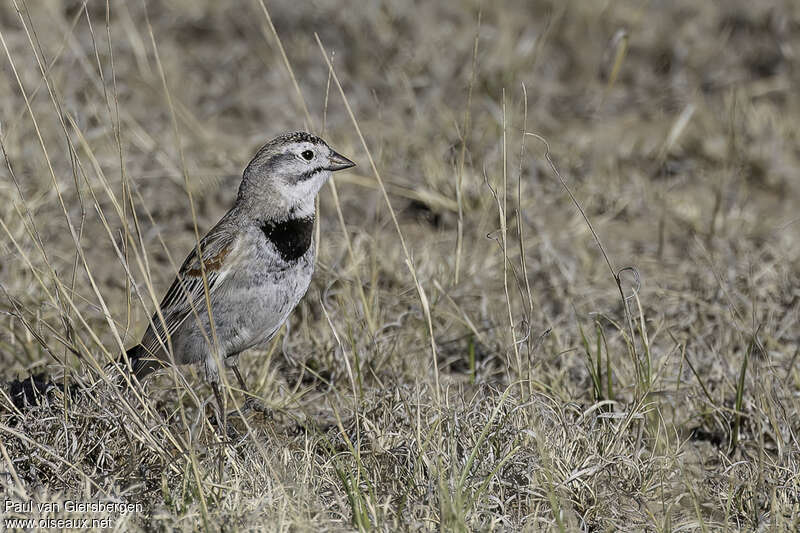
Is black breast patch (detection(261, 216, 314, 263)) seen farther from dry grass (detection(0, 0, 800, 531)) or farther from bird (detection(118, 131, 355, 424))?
dry grass (detection(0, 0, 800, 531))

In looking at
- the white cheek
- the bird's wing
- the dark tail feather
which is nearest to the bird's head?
the white cheek

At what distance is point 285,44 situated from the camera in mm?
8219

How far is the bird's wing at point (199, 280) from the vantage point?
171 inches

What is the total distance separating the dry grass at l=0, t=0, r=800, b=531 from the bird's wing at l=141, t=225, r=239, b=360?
8.6 inches

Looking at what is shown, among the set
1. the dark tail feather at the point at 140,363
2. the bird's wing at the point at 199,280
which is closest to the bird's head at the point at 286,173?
the bird's wing at the point at 199,280

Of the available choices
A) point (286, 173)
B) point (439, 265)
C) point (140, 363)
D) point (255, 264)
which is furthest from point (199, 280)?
point (439, 265)

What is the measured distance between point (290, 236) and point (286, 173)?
299 mm

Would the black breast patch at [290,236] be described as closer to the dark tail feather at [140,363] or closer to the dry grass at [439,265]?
the dry grass at [439,265]

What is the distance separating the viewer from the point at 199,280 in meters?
4.49

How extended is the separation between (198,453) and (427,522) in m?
1.07

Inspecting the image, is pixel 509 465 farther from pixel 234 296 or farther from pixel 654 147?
pixel 654 147

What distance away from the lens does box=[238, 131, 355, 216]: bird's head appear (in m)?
4.43

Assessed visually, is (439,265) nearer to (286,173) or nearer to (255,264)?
(286,173)

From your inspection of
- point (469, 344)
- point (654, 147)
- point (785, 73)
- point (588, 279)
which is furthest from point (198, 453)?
point (785, 73)
